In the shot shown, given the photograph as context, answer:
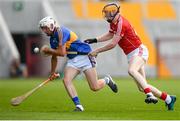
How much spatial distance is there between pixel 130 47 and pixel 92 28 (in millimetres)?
32055

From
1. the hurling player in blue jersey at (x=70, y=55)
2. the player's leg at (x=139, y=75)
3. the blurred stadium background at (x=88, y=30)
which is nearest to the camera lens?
the player's leg at (x=139, y=75)

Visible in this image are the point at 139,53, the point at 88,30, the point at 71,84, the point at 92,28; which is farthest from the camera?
the point at 92,28

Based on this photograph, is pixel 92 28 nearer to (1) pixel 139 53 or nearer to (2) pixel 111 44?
(1) pixel 139 53

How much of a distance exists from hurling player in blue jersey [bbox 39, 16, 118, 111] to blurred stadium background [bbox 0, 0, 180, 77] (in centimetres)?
2998

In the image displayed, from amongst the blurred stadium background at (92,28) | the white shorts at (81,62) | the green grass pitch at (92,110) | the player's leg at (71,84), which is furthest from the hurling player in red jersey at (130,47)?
the blurred stadium background at (92,28)

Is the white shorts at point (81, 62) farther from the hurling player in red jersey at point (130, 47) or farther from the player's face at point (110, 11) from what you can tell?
the player's face at point (110, 11)

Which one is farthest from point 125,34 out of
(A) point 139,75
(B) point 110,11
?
(A) point 139,75

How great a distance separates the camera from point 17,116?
16438 millimetres

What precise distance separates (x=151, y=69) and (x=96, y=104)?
29.0 meters

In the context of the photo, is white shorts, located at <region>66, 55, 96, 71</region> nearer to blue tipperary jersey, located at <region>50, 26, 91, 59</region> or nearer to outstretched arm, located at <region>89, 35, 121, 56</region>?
blue tipperary jersey, located at <region>50, 26, 91, 59</region>

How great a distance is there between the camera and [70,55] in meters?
18.4

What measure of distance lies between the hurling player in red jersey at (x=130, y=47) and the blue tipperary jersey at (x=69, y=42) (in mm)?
343

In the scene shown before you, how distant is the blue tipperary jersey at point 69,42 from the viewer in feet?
59.2

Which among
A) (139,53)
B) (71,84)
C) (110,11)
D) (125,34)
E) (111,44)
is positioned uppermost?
(110,11)
